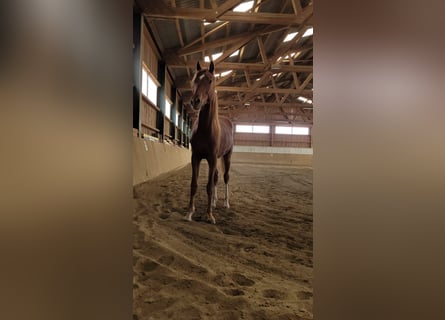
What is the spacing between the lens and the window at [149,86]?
5.69 meters

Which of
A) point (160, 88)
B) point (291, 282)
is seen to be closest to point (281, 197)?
point (291, 282)

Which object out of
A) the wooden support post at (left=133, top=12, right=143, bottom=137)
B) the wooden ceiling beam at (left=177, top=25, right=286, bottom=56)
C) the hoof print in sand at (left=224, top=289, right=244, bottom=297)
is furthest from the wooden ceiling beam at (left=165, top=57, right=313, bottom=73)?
the hoof print in sand at (left=224, top=289, right=244, bottom=297)

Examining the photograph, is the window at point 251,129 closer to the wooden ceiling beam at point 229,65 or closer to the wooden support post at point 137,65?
the wooden ceiling beam at point 229,65

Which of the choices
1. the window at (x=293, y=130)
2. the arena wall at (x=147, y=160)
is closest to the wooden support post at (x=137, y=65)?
the arena wall at (x=147, y=160)

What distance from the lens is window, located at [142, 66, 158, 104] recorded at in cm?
569

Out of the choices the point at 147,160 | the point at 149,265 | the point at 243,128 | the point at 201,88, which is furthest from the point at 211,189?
the point at 243,128

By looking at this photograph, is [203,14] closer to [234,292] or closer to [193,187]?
[193,187]

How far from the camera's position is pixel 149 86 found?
250 inches

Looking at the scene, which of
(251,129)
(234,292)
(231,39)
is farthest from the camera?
(251,129)

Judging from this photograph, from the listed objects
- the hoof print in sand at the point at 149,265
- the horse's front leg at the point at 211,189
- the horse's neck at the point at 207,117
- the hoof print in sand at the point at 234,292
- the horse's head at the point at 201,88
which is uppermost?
the horse's head at the point at 201,88

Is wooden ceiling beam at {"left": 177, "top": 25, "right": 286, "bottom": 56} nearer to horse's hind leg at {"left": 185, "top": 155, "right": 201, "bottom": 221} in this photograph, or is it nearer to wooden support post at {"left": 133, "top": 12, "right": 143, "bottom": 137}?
wooden support post at {"left": 133, "top": 12, "right": 143, "bottom": 137}
